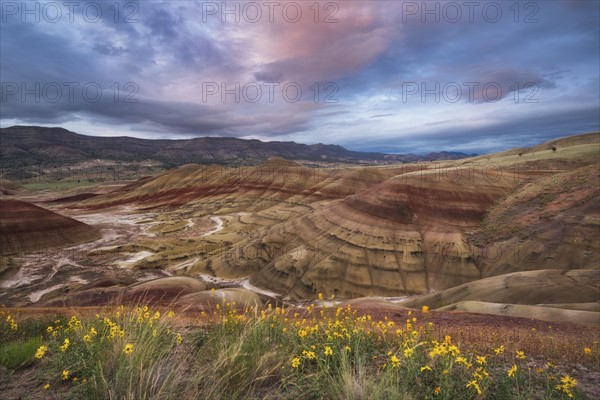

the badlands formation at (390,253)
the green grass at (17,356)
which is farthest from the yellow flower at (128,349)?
the badlands formation at (390,253)

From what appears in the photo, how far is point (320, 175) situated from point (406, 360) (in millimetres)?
93612

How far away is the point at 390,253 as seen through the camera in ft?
113

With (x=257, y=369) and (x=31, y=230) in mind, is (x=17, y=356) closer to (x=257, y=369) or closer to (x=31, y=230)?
(x=257, y=369)

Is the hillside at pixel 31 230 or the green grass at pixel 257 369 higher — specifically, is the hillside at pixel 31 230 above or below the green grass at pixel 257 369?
below

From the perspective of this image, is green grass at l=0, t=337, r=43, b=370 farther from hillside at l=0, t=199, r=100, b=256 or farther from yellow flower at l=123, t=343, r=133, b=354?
hillside at l=0, t=199, r=100, b=256

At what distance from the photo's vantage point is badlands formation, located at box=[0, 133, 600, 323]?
67.5 feet

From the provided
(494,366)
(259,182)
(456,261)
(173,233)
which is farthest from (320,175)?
(494,366)

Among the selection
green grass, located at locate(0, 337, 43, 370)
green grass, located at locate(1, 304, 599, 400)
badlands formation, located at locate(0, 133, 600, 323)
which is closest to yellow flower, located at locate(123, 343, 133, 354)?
green grass, located at locate(1, 304, 599, 400)

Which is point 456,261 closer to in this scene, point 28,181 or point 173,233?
point 173,233

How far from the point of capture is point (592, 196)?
29.5 m

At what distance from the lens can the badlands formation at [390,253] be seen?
20562mm

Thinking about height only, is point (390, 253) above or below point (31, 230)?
below

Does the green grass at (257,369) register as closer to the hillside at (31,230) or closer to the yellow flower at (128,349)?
the yellow flower at (128,349)

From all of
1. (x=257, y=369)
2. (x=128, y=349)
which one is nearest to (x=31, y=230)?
(x=128, y=349)
